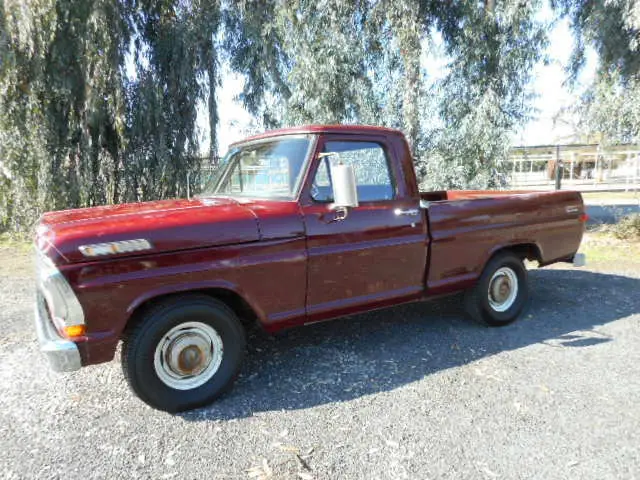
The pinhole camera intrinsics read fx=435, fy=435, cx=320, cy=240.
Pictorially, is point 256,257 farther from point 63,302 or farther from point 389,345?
point 389,345

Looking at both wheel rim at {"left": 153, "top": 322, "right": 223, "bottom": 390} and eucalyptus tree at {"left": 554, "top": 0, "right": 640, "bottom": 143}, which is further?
eucalyptus tree at {"left": 554, "top": 0, "right": 640, "bottom": 143}

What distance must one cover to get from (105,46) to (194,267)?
23.7 feet

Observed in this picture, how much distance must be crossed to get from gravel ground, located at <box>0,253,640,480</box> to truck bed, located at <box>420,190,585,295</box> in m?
0.72

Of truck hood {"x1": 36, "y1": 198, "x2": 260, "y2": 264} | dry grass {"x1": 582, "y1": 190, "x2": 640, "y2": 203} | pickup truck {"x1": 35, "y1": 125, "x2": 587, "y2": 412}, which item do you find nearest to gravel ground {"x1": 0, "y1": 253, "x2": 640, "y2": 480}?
pickup truck {"x1": 35, "y1": 125, "x2": 587, "y2": 412}

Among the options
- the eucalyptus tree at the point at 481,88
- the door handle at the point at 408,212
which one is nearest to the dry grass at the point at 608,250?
the eucalyptus tree at the point at 481,88

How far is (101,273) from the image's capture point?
2594mm

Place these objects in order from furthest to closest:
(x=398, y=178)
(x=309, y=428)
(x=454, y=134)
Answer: (x=454, y=134) < (x=398, y=178) < (x=309, y=428)

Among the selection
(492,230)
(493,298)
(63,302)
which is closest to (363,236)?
(492,230)

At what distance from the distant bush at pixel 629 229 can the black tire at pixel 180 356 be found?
354 inches

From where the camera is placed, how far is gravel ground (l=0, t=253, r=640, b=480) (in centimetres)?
246

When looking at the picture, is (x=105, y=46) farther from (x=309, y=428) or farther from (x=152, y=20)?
(x=309, y=428)

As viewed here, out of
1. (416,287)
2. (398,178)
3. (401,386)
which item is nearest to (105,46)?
(398,178)

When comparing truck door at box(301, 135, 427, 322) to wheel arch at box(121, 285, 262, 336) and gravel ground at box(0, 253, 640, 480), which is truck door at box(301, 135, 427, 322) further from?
gravel ground at box(0, 253, 640, 480)

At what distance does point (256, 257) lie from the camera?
10.1 ft
